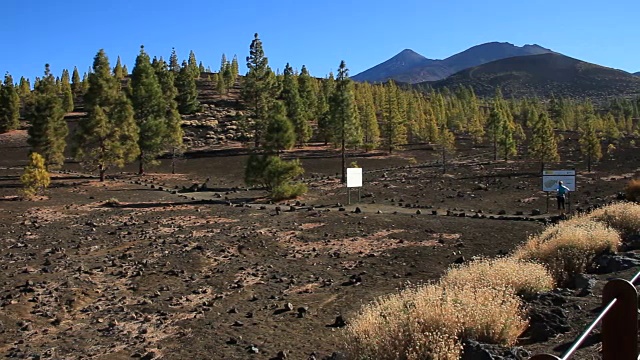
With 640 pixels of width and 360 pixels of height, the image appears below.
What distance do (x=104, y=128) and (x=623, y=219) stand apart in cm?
3794

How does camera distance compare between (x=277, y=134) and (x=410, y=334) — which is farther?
(x=277, y=134)

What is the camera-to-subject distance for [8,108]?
81125 millimetres

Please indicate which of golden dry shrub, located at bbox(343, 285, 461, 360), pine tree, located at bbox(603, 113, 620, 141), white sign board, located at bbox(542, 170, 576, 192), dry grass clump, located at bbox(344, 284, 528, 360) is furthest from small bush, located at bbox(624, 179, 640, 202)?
pine tree, located at bbox(603, 113, 620, 141)

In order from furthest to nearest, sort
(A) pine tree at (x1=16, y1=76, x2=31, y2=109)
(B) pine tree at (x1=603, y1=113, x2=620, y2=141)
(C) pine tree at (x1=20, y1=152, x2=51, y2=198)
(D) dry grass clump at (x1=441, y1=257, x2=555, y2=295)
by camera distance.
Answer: (A) pine tree at (x1=16, y1=76, x2=31, y2=109), (B) pine tree at (x1=603, y1=113, x2=620, y2=141), (C) pine tree at (x1=20, y1=152, x2=51, y2=198), (D) dry grass clump at (x1=441, y1=257, x2=555, y2=295)

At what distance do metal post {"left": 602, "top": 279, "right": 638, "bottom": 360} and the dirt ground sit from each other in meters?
3.38

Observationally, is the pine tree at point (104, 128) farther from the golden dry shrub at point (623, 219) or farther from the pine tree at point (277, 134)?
the golden dry shrub at point (623, 219)

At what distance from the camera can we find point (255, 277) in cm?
1574

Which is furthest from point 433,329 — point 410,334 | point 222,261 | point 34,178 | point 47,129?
point 47,129

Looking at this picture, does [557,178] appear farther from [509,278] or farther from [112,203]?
[112,203]

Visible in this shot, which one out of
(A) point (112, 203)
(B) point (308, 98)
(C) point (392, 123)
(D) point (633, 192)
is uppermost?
(B) point (308, 98)

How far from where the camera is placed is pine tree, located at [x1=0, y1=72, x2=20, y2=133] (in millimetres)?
79875

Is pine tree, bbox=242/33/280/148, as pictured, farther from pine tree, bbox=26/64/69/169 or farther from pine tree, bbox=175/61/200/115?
pine tree, bbox=175/61/200/115

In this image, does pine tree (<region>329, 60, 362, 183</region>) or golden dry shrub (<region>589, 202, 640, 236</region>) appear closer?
golden dry shrub (<region>589, 202, 640, 236</region>)

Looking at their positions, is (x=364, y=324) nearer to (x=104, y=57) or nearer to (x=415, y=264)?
(x=415, y=264)
